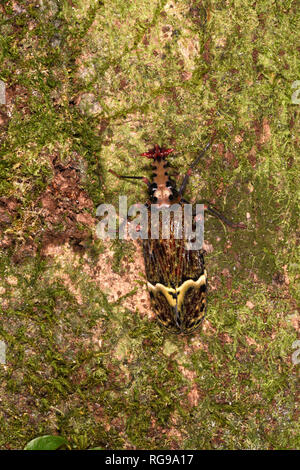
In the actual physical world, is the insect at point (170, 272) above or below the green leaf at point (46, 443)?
above

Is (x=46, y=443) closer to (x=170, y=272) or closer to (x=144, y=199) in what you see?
→ (x=170, y=272)

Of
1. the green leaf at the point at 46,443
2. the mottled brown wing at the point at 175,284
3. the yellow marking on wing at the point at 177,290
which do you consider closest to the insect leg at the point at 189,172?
the mottled brown wing at the point at 175,284

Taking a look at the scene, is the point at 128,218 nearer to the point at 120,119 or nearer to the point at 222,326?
the point at 120,119

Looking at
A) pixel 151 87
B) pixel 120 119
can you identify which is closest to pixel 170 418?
pixel 120 119

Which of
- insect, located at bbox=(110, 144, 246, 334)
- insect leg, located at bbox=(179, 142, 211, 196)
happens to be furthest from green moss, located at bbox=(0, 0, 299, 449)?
insect, located at bbox=(110, 144, 246, 334)

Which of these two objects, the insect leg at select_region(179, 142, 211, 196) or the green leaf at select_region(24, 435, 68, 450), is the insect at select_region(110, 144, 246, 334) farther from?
the green leaf at select_region(24, 435, 68, 450)

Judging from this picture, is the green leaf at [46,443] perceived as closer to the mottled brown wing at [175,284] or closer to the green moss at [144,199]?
the green moss at [144,199]

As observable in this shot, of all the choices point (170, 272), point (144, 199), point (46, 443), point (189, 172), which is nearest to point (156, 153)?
point (189, 172)
